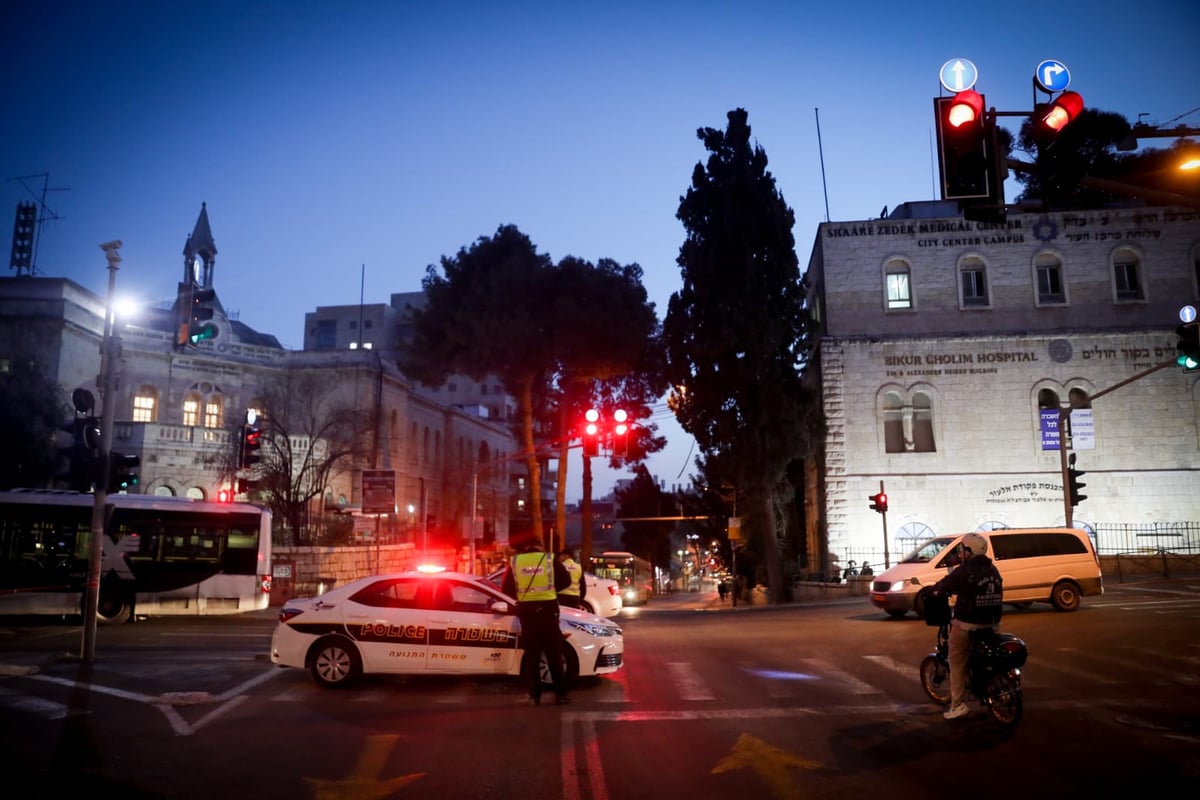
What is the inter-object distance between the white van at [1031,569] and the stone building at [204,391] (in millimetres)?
12760

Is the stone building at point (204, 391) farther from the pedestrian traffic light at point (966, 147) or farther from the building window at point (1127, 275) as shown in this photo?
the building window at point (1127, 275)

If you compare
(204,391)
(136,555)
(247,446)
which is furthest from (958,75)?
(204,391)


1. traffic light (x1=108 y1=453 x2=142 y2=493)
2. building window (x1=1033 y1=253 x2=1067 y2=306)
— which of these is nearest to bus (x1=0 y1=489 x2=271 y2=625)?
traffic light (x1=108 y1=453 x2=142 y2=493)

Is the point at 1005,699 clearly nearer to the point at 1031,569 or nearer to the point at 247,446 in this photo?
the point at 1031,569

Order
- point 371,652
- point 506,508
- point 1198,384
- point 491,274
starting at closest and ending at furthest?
point 371,652 < point 1198,384 < point 491,274 < point 506,508

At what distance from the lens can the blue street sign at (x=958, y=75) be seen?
827 cm

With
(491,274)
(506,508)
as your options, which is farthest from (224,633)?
(506,508)

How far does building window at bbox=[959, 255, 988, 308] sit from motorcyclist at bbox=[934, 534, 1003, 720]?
2870 centimetres

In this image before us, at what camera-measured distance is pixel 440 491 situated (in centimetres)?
6091

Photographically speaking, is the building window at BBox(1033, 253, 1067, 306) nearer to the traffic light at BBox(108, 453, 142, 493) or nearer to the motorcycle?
the motorcycle

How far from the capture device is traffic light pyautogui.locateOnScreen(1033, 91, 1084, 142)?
7674 mm

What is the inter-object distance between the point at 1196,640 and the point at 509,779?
39.8 feet

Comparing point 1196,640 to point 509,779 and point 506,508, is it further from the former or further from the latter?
point 506,508

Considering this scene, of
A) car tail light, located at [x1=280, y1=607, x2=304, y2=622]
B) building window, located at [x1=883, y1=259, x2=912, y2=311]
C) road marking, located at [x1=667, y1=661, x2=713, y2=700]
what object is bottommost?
road marking, located at [x1=667, y1=661, x2=713, y2=700]
